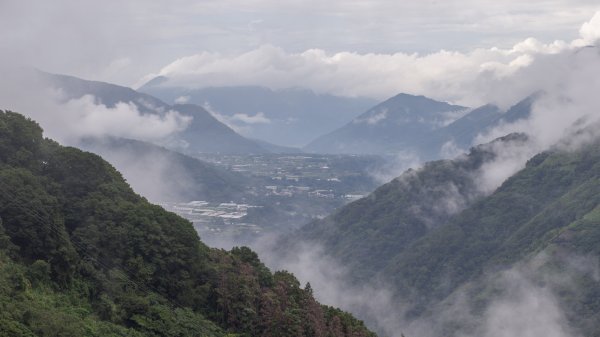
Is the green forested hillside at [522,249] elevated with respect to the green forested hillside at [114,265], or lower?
elevated

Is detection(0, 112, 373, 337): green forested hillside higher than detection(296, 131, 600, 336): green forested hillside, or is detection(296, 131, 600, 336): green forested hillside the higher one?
detection(296, 131, 600, 336): green forested hillside

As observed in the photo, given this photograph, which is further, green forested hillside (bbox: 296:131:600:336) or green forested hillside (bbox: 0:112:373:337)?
green forested hillside (bbox: 296:131:600:336)

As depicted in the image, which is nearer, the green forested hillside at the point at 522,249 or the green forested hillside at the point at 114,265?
the green forested hillside at the point at 114,265

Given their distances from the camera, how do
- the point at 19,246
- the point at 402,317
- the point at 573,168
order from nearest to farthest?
1. the point at 19,246
2. the point at 402,317
3. the point at 573,168

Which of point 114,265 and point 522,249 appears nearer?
point 114,265

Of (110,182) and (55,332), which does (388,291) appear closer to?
(110,182)

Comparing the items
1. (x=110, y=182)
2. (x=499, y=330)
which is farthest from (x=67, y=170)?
(x=499, y=330)

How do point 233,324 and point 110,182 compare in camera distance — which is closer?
point 233,324

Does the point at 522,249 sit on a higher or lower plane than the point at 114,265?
higher
